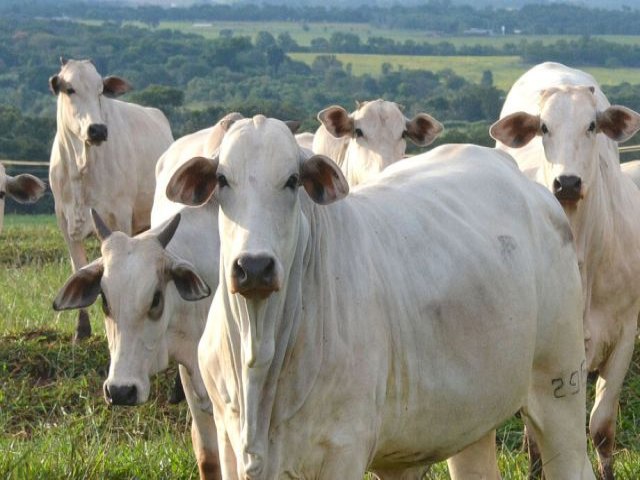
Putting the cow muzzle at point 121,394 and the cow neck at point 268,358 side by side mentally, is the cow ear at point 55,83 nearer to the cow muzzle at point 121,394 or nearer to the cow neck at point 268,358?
the cow muzzle at point 121,394

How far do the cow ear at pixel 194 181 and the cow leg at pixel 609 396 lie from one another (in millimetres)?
3640

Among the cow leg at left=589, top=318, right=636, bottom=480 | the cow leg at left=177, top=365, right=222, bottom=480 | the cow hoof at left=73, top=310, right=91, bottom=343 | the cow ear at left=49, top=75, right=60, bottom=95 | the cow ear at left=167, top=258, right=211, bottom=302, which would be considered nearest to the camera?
the cow ear at left=167, top=258, right=211, bottom=302

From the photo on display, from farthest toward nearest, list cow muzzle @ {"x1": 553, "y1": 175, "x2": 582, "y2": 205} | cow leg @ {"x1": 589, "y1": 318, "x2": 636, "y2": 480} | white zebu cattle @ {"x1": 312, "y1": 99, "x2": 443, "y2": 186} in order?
white zebu cattle @ {"x1": 312, "y1": 99, "x2": 443, "y2": 186}
cow leg @ {"x1": 589, "y1": 318, "x2": 636, "y2": 480}
cow muzzle @ {"x1": 553, "y1": 175, "x2": 582, "y2": 205}

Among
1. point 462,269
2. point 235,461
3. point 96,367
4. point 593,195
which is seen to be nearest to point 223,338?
point 235,461

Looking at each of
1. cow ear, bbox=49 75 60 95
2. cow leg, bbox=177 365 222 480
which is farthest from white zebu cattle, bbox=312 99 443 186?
cow leg, bbox=177 365 222 480

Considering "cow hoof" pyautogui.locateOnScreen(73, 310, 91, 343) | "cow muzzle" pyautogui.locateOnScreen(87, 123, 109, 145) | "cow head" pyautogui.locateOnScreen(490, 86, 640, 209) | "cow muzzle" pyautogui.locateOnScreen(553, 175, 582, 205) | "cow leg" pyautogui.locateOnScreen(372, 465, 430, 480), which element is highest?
"cow head" pyautogui.locateOnScreen(490, 86, 640, 209)

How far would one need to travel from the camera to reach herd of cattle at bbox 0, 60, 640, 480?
5066 millimetres

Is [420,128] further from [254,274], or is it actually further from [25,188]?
[254,274]

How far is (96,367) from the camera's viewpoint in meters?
10.1

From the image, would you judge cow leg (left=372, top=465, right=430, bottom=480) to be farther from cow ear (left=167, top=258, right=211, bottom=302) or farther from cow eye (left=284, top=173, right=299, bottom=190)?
cow eye (left=284, top=173, right=299, bottom=190)

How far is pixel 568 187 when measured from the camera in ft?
26.2

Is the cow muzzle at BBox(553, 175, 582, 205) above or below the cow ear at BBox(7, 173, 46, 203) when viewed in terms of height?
above

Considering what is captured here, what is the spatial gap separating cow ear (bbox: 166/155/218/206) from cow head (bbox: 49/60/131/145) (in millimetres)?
7619

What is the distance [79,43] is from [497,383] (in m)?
71.3
